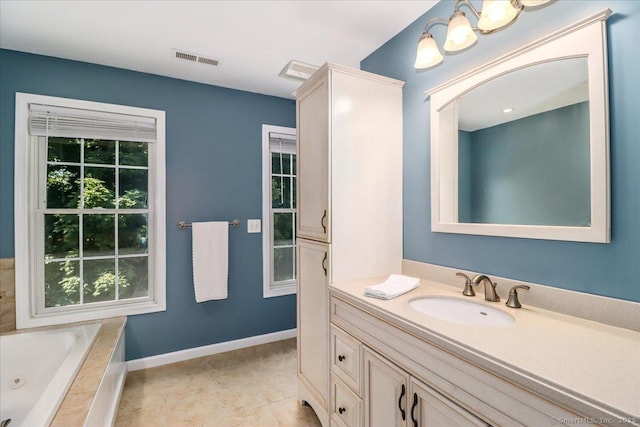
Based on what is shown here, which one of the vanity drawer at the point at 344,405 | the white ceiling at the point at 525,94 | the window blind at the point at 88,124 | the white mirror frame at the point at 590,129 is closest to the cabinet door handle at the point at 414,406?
the vanity drawer at the point at 344,405

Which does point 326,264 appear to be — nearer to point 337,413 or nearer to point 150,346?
point 337,413

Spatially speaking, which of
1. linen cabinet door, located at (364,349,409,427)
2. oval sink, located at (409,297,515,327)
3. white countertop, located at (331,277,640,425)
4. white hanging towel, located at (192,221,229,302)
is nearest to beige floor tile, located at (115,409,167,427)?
white hanging towel, located at (192,221,229,302)

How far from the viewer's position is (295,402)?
2025 mm

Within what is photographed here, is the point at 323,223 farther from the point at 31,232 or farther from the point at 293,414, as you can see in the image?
the point at 31,232

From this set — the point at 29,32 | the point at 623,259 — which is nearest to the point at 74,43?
the point at 29,32

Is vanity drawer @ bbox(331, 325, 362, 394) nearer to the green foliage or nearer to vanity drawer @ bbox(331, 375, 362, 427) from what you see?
vanity drawer @ bbox(331, 375, 362, 427)

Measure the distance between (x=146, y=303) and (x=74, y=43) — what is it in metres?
2.01

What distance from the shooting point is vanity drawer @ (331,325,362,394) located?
1.40m

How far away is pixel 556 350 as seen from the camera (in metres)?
0.84

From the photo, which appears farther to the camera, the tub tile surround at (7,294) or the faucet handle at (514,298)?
the tub tile surround at (7,294)

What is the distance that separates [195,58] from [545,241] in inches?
98.8

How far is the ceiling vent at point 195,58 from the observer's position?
2.17 meters

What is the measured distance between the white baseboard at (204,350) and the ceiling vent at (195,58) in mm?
2432

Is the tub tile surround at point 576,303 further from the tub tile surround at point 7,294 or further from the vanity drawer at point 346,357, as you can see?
the tub tile surround at point 7,294
